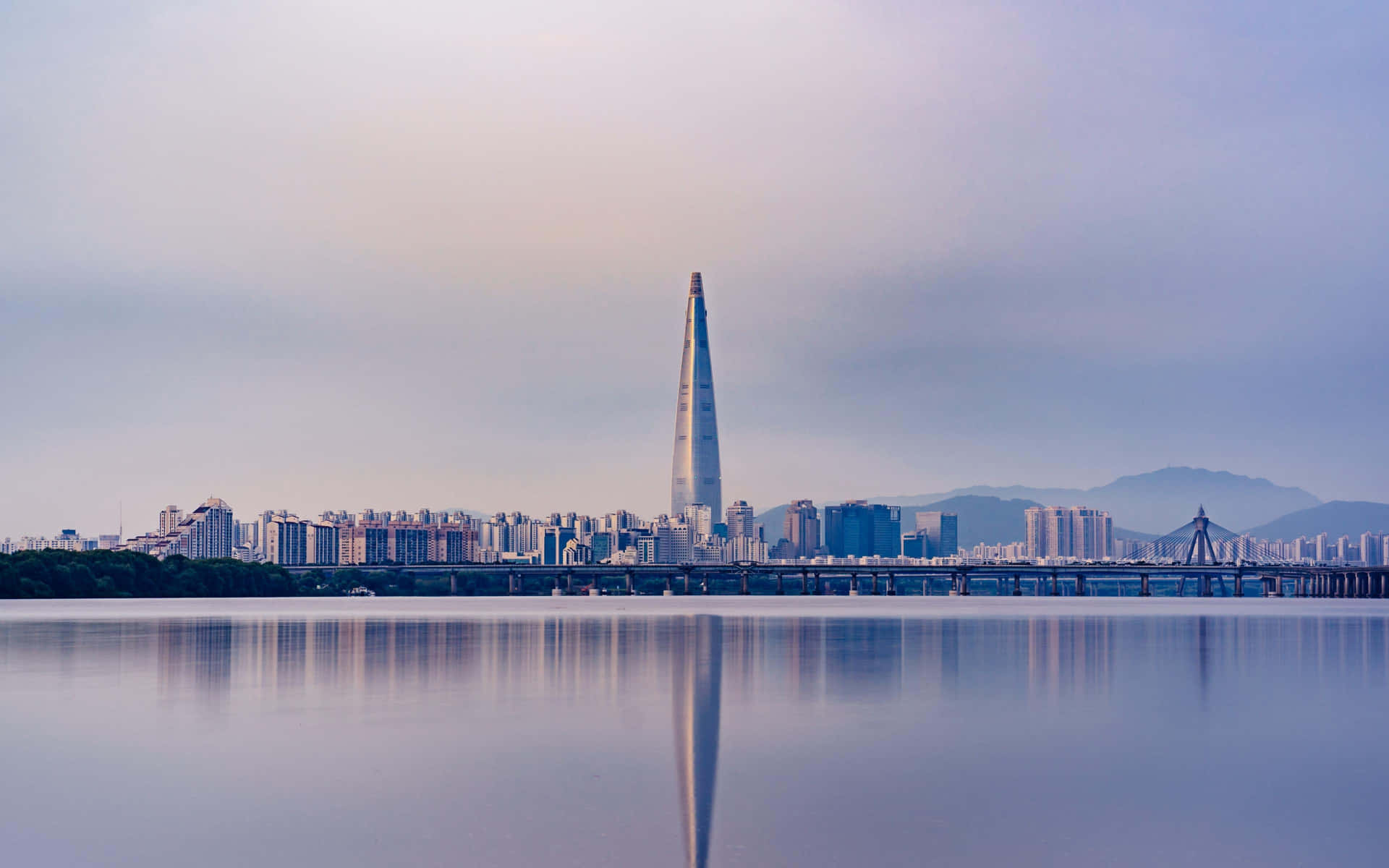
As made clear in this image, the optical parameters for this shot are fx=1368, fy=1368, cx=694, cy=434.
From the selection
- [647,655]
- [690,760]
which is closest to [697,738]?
[690,760]

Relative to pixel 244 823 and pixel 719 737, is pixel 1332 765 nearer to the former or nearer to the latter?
pixel 719 737

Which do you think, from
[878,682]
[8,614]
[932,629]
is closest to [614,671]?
[878,682]

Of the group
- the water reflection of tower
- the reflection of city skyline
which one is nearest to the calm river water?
the water reflection of tower

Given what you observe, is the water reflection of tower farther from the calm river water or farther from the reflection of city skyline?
the reflection of city skyline

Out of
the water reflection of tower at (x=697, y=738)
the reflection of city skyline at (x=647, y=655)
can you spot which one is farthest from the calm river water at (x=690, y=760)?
the reflection of city skyline at (x=647, y=655)

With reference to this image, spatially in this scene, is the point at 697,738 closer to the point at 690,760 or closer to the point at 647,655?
the point at 690,760
